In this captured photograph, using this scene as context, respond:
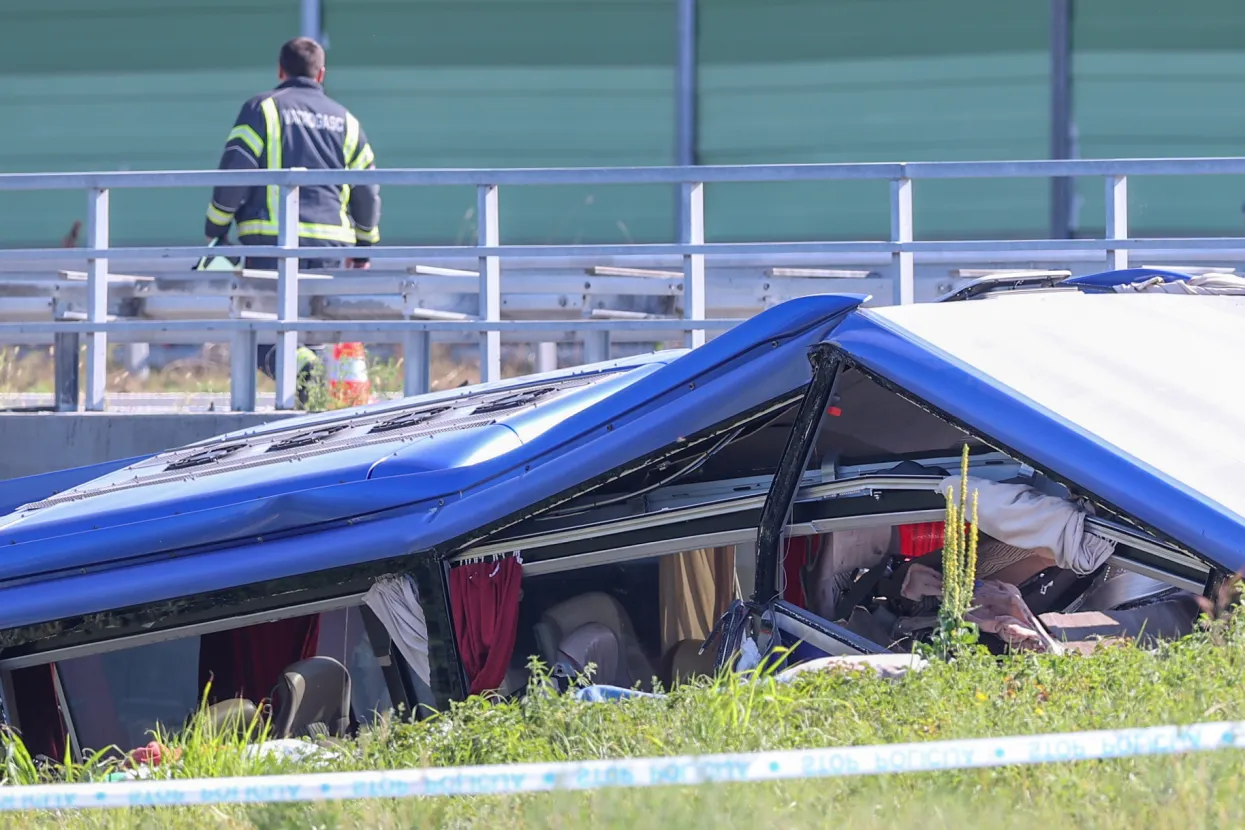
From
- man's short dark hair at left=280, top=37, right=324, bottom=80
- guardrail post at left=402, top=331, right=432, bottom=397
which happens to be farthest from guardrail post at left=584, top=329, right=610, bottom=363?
man's short dark hair at left=280, top=37, right=324, bottom=80

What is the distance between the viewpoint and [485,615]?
5.34m

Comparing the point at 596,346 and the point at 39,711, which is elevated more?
the point at 596,346

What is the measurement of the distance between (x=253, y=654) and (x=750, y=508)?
2.57 metres

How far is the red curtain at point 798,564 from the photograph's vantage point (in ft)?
18.9

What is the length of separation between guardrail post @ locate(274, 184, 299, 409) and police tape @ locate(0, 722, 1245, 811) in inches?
216

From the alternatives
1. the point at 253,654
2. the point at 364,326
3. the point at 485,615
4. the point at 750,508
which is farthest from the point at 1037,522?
the point at 364,326

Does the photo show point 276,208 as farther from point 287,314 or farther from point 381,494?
point 381,494

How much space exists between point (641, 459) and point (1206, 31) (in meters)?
11.8

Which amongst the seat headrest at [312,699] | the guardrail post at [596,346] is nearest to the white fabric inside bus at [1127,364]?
the seat headrest at [312,699]

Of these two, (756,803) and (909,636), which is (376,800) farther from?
(909,636)

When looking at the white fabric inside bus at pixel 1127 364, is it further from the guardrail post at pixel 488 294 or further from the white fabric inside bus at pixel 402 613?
the guardrail post at pixel 488 294

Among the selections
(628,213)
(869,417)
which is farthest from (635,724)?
(628,213)

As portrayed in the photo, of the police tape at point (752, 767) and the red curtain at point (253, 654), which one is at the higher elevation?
the police tape at point (752, 767)

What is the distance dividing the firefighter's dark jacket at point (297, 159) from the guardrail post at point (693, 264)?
2.18 m
